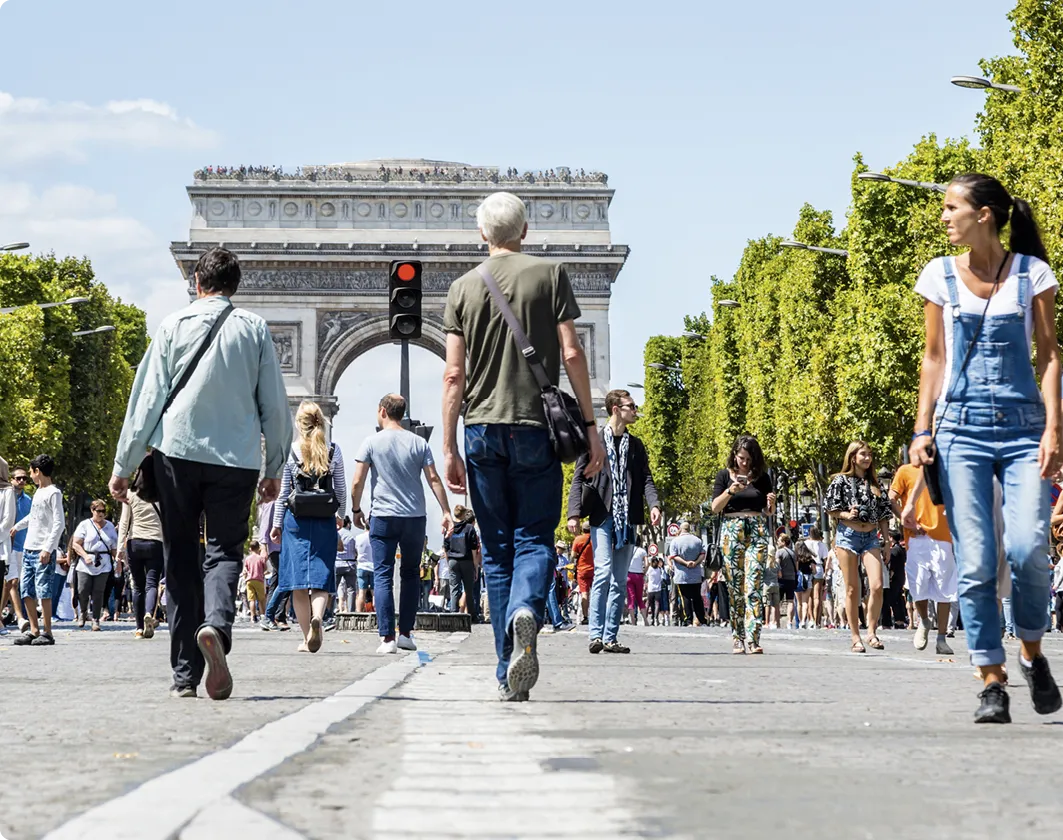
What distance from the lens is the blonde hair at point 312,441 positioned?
13.2 m

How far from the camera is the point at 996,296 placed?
6801 millimetres

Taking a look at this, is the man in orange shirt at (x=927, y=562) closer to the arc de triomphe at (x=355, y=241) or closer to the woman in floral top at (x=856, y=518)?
the woman in floral top at (x=856, y=518)

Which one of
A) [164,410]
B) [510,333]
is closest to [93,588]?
[164,410]

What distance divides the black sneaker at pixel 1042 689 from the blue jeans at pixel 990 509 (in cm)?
10

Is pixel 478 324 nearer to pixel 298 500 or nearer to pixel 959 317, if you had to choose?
pixel 959 317

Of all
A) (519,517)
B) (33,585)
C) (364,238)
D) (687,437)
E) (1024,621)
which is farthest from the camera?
(364,238)

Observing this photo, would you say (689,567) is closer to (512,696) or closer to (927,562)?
(927,562)

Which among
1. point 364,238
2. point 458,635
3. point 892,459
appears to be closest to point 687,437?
point 364,238

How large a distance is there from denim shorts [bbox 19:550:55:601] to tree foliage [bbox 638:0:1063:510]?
14.8 m

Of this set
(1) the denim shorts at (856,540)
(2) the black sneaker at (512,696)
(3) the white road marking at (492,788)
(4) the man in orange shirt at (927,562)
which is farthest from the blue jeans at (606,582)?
(3) the white road marking at (492,788)

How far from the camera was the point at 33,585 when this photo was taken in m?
17.4

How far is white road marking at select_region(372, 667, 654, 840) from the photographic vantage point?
365 centimetres

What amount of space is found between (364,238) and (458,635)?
53143mm

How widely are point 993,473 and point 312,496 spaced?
7.10 m
